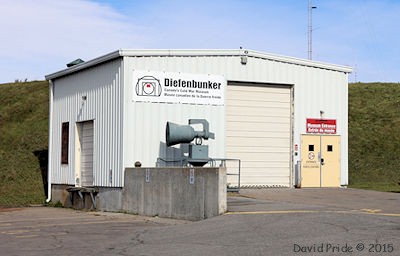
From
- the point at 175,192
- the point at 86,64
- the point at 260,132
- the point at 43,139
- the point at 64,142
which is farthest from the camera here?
the point at 43,139

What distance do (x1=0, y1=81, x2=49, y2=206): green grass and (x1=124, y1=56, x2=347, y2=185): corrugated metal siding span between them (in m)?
10.5

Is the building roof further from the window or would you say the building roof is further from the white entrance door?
the white entrance door

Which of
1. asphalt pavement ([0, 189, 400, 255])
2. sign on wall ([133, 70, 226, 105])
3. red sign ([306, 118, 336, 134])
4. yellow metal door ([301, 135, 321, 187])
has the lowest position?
asphalt pavement ([0, 189, 400, 255])

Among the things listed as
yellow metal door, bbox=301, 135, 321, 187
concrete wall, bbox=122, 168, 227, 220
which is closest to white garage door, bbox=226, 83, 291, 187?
yellow metal door, bbox=301, 135, 321, 187

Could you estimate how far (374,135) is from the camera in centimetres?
4709

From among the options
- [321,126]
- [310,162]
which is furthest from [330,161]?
[321,126]

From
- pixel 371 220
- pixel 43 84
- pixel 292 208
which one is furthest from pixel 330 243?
pixel 43 84

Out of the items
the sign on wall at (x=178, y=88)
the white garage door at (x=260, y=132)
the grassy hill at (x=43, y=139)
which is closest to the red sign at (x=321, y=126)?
the white garage door at (x=260, y=132)

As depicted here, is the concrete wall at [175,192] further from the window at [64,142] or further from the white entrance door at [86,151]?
the window at [64,142]

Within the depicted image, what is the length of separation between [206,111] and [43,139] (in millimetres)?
19455

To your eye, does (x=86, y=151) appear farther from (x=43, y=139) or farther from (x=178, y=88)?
(x=43, y=139)

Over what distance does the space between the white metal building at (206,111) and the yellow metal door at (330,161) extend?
0.23 ft

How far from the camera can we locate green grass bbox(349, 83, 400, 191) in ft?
123

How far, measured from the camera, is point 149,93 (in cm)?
2400
